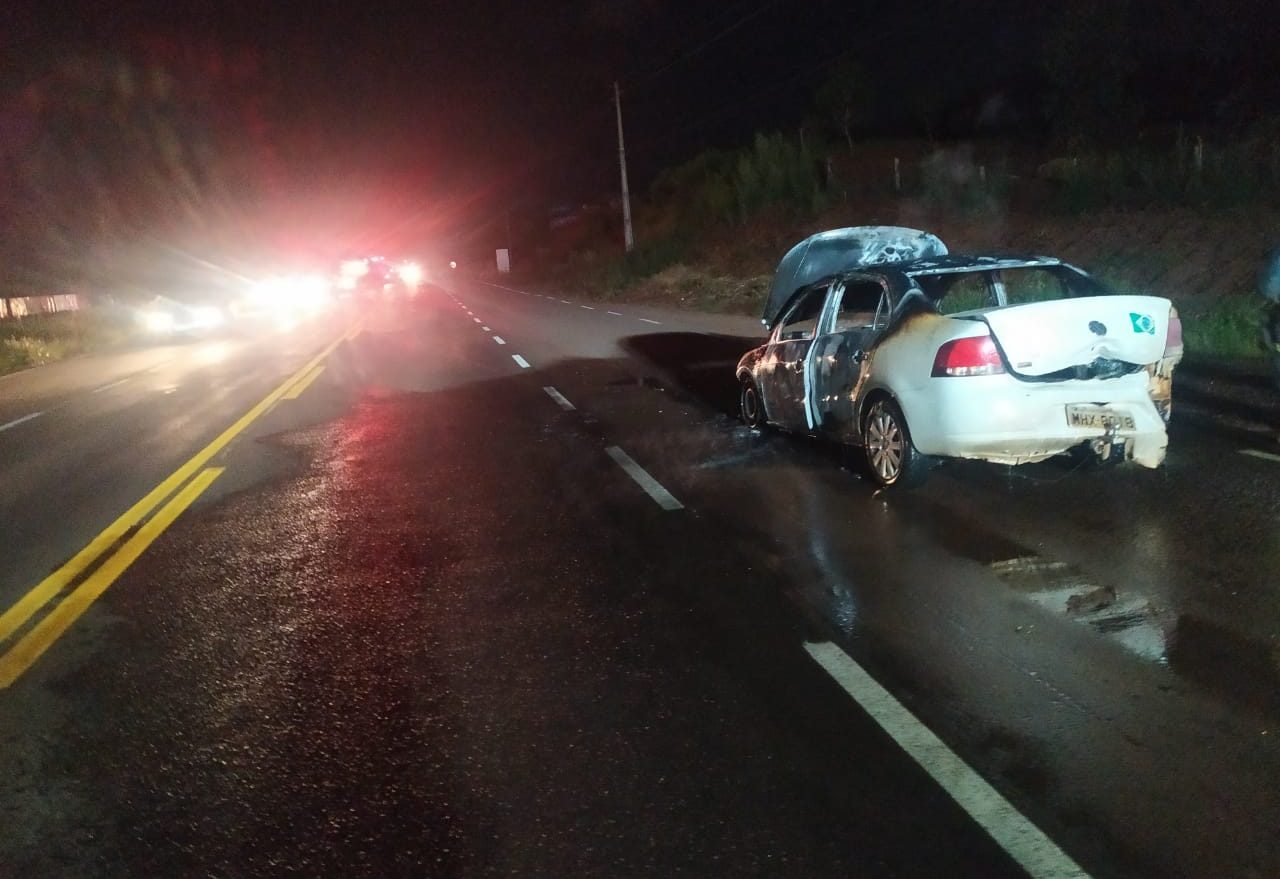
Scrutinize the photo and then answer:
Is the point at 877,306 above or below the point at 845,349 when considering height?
above

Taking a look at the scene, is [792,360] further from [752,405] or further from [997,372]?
[997,372]

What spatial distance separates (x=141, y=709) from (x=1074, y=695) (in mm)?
4003

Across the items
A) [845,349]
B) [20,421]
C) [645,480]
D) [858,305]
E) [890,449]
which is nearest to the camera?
[890,449]

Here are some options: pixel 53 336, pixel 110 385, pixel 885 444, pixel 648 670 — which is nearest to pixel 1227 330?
pixel 885 444

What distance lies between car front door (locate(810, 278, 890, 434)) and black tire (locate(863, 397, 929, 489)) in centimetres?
33

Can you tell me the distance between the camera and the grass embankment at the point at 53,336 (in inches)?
1199

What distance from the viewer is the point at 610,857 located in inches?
144

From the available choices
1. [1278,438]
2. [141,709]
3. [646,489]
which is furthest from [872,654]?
[1278,438]

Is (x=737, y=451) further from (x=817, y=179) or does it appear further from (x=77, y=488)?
(x=817, y=179)

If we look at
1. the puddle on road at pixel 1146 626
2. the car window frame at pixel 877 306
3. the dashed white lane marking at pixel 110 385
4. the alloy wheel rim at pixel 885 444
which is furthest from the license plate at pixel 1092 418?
the dashed white lane marking at pixel 110 385

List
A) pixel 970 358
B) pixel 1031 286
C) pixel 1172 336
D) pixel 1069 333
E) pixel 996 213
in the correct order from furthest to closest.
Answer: pixel 996 213 → pixel 1031 286 → pixel 1172 336 → pixel 970 358 → pixel 1069 333

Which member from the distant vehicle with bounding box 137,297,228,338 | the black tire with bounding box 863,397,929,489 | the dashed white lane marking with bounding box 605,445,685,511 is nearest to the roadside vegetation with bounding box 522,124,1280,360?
the black tire with bounding box 863,397,929,489

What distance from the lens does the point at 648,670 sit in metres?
5.21

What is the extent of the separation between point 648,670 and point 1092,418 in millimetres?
3932
